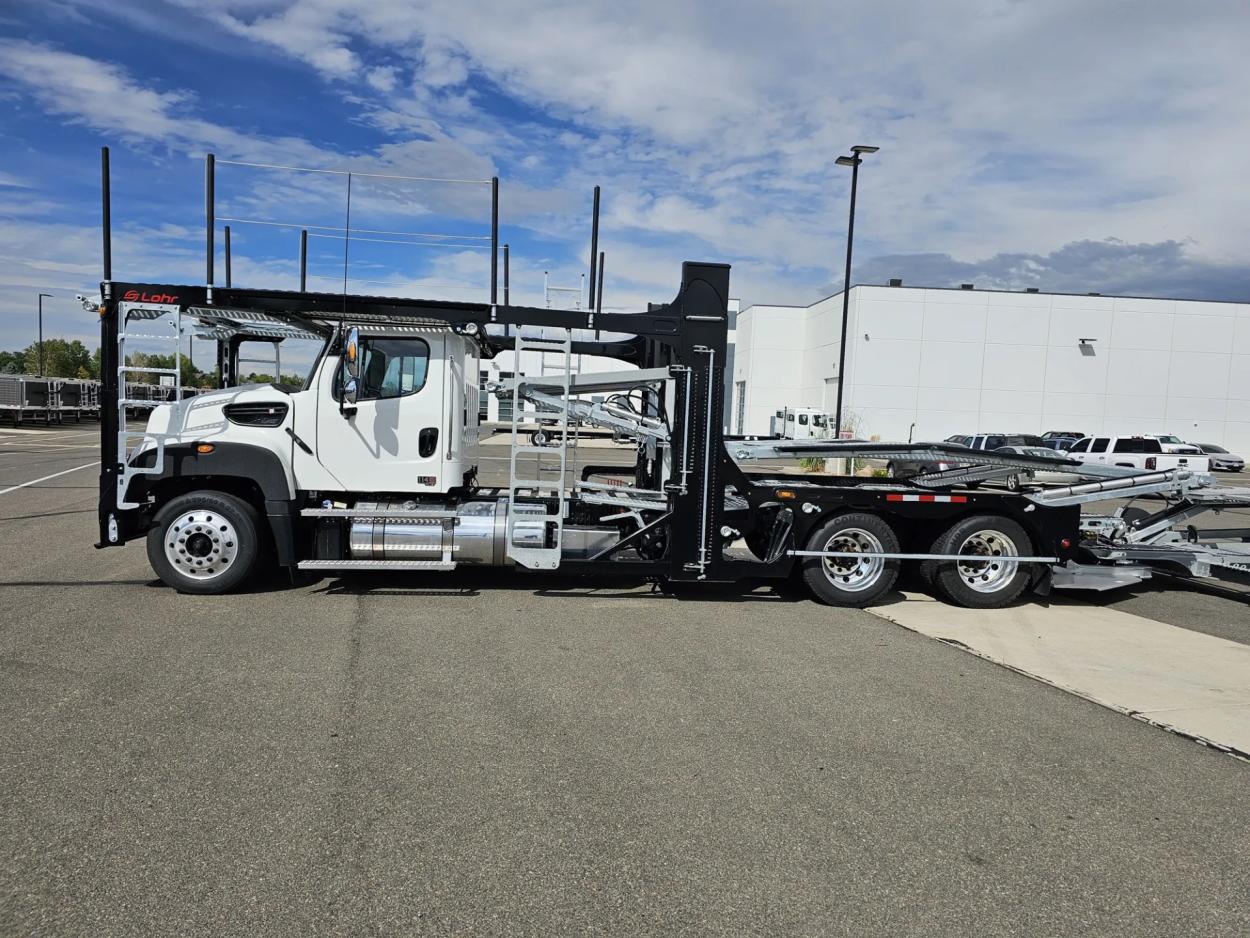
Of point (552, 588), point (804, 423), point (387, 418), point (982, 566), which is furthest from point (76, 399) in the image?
point (982, 566)

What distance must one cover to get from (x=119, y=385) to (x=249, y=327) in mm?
1629

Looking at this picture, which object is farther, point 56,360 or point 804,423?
point 56,360

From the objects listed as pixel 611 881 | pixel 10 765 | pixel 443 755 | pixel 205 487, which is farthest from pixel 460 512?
pixel 611 881

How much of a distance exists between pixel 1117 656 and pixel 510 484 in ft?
16.2

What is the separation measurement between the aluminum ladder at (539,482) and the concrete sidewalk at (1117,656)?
304 centimetres

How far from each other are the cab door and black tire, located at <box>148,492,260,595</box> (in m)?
0.89

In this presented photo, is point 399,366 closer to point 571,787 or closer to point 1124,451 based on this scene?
point 571,787

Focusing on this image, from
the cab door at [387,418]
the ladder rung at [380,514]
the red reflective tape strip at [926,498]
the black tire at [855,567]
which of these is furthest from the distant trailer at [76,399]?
the red reflective tape strip at [926,498]

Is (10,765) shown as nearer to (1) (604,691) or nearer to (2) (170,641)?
(2) (170,641)

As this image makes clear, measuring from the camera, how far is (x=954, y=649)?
681 centimetres

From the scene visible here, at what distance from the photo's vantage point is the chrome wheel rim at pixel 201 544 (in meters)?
7.57

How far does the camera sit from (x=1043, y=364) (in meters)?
41.8

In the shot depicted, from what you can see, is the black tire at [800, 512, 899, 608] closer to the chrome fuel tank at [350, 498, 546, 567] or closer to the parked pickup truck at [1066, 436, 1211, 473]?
the chrome fuel tank at [350, 498, 546, 567]

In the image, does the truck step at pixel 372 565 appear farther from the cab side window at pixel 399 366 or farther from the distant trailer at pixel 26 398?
the distant trailer at pixel 26 398
